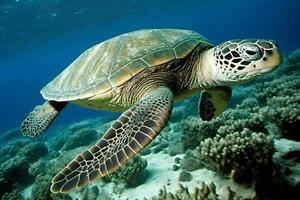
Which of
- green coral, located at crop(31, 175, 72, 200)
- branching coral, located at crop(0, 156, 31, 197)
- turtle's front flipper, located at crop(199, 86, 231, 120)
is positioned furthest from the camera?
branching coral, located at crop(0, 156, 31, 197)

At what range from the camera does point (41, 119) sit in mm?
5832

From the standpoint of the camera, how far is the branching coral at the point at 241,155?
3.57 m

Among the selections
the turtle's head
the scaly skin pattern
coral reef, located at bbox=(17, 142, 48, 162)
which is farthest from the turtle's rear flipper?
coral reef, located at bbox=(17, 142, 48, 162)

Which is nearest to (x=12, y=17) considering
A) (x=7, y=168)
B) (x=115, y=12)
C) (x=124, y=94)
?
(x=115, y=12)

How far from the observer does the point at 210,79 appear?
420 cm

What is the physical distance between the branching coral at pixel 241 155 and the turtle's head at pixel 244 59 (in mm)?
854

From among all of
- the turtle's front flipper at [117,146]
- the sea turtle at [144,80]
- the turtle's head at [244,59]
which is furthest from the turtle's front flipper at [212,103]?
the turtle's front flipper at [117,146]

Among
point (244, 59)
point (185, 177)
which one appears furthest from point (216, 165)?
point (244, 59)

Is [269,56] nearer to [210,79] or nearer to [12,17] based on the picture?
[210,79]

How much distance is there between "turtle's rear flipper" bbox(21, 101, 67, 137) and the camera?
18.6ft

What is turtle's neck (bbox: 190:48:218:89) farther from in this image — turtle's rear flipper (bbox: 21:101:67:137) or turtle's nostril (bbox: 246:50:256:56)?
turtle's rear flipper (bbox: 21:101:67:137)

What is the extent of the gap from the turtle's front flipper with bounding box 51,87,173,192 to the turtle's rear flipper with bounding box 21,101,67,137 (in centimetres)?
301

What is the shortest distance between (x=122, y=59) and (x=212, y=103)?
6.19 ft

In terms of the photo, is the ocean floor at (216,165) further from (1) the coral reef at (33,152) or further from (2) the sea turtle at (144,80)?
(1) the coral reef at (33,152)
